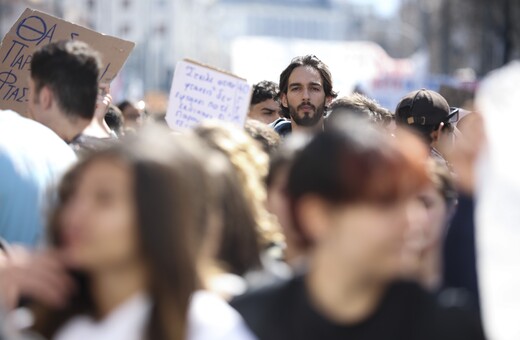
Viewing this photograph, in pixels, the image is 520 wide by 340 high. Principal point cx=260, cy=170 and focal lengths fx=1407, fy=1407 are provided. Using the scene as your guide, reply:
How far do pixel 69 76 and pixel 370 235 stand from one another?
2424mm

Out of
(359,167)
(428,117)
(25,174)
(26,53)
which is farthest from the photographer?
(428,117)

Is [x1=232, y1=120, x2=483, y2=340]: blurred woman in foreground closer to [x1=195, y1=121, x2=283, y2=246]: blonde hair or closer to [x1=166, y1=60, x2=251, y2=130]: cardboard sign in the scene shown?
[x1=195, y1=121, x2=283, y2=246]: blonde hair

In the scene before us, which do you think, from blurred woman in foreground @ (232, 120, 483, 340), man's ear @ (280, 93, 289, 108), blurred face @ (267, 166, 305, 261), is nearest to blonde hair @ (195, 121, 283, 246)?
blurred face @ (267, 166, 305, 261)

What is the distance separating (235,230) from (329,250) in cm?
74

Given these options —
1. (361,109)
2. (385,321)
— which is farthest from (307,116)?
(385,321)

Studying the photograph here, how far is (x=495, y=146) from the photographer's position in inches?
127

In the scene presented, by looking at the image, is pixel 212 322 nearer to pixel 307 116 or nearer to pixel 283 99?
pixel 307 116

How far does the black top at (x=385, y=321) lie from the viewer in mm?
3105

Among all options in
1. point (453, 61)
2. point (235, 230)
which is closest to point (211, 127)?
point (235, 230)

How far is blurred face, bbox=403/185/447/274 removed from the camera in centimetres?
317

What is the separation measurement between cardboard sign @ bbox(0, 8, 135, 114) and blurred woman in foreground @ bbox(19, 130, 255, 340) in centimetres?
382

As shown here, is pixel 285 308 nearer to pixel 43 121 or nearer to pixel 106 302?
pixel 106 302

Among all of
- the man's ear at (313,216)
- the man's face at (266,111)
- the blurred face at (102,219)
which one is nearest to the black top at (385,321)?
the man's ear at (313,216)

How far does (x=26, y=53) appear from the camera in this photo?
7.14 m
